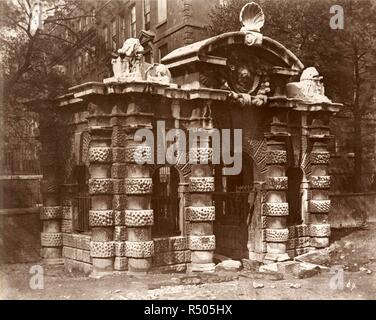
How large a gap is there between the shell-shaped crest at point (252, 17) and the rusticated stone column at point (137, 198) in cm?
432

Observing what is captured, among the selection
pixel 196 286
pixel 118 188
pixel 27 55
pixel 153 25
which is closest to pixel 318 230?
pixel 196 286

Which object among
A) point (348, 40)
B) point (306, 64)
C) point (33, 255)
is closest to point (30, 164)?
point (33, 255)

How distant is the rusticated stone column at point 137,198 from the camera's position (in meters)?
13.5

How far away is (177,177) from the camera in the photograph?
16.4 metres

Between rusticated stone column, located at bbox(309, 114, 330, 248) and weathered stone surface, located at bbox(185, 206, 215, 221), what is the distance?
4.72 m

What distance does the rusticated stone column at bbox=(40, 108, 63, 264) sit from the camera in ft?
53.8

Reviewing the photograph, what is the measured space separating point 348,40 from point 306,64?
2.13 metres

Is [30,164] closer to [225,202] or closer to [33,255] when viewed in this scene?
[33,255]

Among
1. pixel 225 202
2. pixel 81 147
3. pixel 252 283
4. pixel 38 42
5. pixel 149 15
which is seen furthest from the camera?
pixel 149 15

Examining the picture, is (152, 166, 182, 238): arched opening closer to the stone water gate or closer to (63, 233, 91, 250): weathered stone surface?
the stone water gate

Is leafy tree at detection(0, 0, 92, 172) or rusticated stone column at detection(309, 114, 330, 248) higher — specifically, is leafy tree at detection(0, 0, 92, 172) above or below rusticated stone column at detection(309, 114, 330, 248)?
above

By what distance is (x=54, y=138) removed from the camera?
16641 mm

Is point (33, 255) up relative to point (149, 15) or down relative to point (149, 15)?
down

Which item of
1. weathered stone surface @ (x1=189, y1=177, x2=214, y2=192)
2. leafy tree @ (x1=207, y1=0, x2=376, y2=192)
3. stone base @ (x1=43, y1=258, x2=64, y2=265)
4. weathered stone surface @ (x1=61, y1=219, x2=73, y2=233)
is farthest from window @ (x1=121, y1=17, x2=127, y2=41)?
weathered stone surface @ (x1=189, y1=177, x2=214, y2=192)
